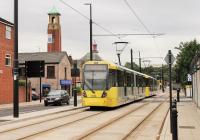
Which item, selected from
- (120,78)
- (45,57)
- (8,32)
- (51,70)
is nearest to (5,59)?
(8,32)

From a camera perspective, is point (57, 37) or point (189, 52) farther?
point (57, 37)

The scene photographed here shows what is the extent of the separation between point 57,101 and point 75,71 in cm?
416

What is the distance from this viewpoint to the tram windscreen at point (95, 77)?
3144cm

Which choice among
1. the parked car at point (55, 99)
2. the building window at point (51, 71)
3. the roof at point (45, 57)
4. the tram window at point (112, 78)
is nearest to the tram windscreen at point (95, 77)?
the tram window at point (112, 78)

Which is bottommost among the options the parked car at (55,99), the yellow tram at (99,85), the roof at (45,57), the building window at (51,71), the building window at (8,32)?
the parked car at (55,99)

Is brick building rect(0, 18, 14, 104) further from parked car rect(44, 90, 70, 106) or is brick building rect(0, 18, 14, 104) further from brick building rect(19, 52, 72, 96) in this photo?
brick building rect(19, 52, 72, 96)

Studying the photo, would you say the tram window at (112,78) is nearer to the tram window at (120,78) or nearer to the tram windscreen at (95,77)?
the tram windscreen at (95,77)

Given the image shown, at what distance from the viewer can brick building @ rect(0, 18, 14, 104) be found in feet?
166

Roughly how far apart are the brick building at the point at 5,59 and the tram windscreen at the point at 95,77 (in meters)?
20.7

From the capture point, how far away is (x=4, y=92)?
2004 inches

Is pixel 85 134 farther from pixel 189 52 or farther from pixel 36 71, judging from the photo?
Result: pixel 189 52

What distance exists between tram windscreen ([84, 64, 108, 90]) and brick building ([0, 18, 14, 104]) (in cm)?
2066

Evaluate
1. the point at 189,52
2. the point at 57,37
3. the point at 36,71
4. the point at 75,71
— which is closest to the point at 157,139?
the point at 75,71

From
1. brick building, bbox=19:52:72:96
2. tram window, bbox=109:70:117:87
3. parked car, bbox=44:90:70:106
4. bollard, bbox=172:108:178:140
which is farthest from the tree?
bollard, bbox=172:108:178:140
